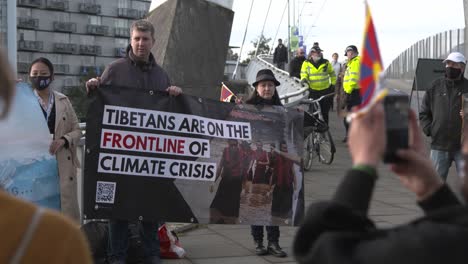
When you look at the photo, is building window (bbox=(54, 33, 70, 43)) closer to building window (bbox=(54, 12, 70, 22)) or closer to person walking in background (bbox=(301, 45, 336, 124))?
building window (bbox=(54, 12, 70, 22))

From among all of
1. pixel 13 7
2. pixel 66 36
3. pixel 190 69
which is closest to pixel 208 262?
pixel 190 69

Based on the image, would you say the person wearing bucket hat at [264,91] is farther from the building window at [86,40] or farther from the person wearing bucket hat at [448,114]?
the building window at [86,40]

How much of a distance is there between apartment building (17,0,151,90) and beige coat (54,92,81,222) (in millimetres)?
108133

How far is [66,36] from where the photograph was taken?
121 meters

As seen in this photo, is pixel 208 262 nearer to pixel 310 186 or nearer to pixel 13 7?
pixel 310 186

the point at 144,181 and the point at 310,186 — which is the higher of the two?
the point at 144,181

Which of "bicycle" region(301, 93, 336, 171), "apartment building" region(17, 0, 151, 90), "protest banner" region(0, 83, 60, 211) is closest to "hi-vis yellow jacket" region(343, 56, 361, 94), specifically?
"bicycle" region(301, 93, 336, 171)

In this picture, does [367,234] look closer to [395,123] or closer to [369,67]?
[395,123]

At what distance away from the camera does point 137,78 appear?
5.76 metres

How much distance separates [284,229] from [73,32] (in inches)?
4646

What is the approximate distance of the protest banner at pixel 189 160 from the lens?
18.4 feet

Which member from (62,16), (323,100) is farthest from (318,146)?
(62,16)

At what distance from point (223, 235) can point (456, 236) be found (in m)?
5.54

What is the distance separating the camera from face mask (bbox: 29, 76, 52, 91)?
5.44 m
